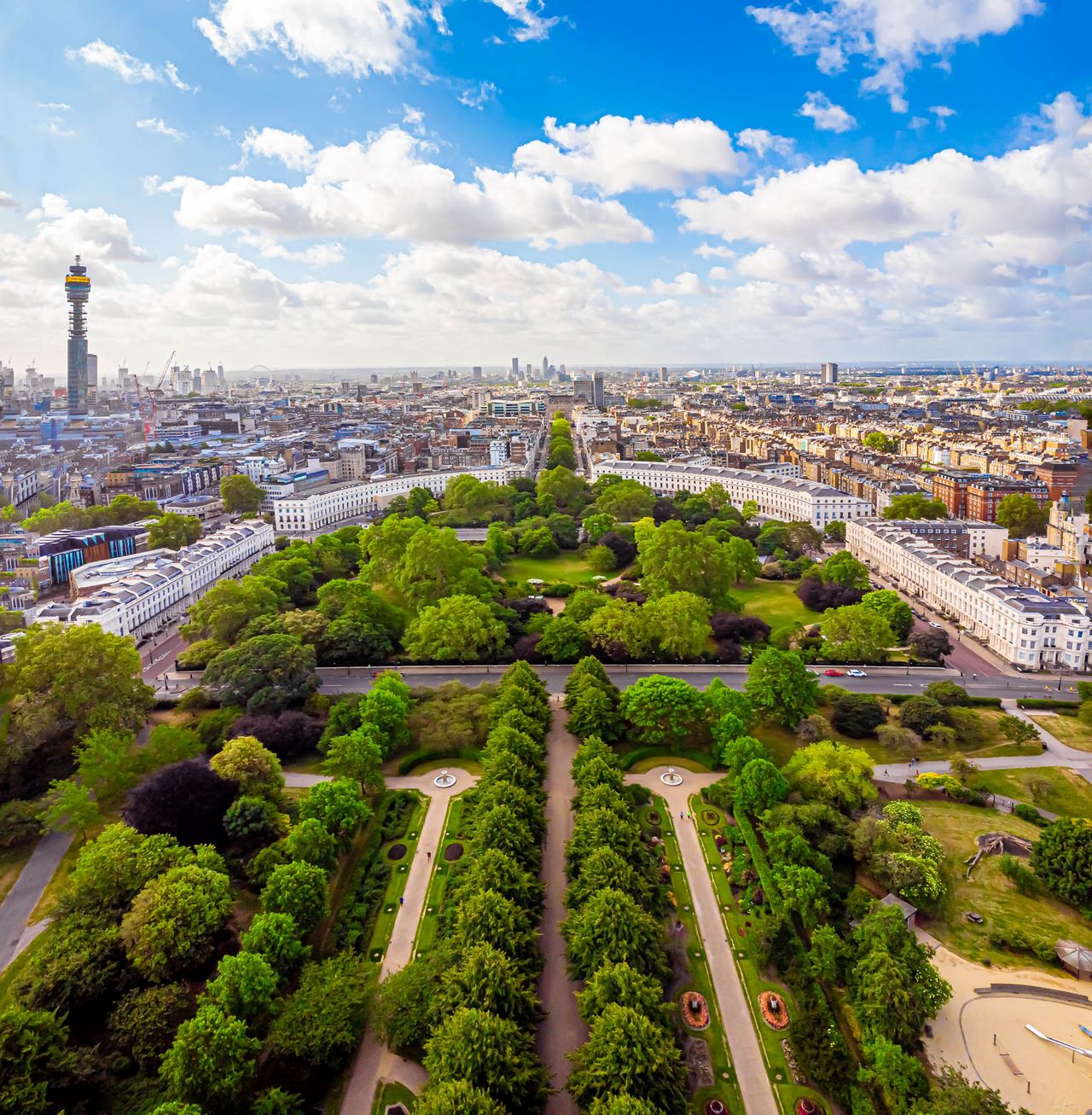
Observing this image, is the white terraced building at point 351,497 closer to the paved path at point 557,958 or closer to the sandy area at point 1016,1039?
the paved path at point 557,958

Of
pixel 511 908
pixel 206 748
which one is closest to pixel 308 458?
pixel 206 748

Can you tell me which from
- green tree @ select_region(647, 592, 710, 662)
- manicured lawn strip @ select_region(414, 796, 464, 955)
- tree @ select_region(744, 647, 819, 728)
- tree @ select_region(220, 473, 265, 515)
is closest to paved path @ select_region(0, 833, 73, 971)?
manicured lawn strip @ select_region(414, 796, 464, 955)

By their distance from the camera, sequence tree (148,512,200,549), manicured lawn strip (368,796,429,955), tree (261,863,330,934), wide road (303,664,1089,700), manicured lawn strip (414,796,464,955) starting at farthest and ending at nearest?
tree (148,512,200,549) → wide road (303,664,1089,700) → manicured lawn strip (368,796,429,955) → manicured lawn strip (414,796,464,955) → tree (261,863,330,934)

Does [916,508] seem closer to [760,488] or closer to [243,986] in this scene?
[760,488]

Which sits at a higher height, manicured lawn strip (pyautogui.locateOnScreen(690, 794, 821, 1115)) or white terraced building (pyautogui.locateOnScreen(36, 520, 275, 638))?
white terraced building (pyautogui.locateOnScreen(36, 520, 275, 638))

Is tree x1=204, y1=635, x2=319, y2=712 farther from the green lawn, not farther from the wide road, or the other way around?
the green lawn

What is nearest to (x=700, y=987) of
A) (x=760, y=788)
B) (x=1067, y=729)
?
(x=760, y=788)

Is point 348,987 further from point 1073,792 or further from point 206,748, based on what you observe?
point 1073,792
